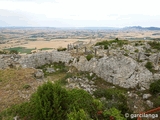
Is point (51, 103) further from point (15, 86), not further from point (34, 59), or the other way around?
point (34, 59)

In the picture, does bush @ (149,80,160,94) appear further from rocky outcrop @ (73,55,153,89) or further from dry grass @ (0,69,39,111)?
dry grass @ (0,69,39,111)

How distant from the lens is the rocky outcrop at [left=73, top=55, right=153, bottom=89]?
49.9 ft

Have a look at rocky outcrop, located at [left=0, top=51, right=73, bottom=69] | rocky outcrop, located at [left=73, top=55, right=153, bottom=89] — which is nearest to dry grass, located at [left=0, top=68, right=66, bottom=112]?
rocky outcrop, located at [left=0, top=51, right=73, bottom=69]

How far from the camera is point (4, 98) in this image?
1205 centimetres

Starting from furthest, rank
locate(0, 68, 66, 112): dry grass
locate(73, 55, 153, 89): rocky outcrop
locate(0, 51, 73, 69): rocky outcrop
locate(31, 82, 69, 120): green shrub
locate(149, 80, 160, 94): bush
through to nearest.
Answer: locate(0, 51, 73, 69): rocky outcrop < locate(73, 55, 153, 89): rocky outcrop < locate(149, 80, 160, 94): bush < locate(0, 68, 66, 112): dry grass < locate(31, 82, 69, 120): green shrub

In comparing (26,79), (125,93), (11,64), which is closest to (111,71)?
(125,93)

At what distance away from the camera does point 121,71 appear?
53.4 ft

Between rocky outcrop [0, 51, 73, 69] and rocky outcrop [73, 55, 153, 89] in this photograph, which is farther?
rocky outcrop [0, 51, 73, 69]

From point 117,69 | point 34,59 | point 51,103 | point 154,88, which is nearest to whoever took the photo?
point 51,103

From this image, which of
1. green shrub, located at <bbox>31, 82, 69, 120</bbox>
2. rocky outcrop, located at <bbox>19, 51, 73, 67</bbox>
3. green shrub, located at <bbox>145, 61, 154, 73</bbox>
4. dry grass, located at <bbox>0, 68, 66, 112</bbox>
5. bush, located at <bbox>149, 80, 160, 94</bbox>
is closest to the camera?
green shrub, located at <bbox>31, 82, 69, 120</bbox>

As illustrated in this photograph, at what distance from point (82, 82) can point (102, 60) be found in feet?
12.0

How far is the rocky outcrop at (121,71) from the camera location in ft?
49.9

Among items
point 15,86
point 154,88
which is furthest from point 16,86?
point 154,88

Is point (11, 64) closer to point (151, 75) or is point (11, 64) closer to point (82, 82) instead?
point (82, 82)
